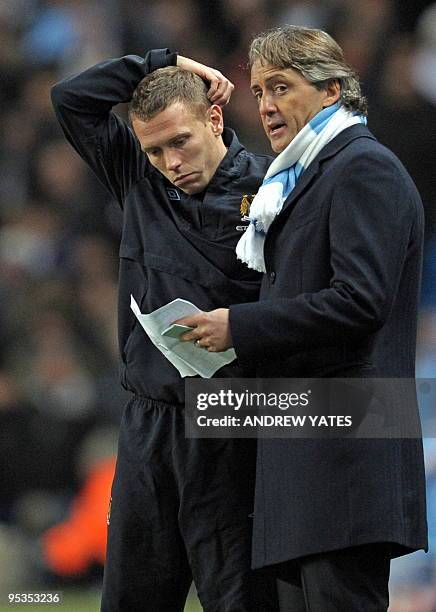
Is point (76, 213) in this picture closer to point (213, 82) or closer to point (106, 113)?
point (106, 113)

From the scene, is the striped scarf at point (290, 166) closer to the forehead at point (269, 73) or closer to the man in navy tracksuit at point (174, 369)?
the forehead at point (269, 73)

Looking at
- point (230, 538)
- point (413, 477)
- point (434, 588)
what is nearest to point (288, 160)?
point (413, 477)

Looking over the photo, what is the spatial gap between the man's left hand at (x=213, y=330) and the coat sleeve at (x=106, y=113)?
0.59 meters

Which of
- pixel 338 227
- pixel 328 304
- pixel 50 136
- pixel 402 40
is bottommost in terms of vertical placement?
pixel 328 304

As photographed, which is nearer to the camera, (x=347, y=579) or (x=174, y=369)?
(x=347, y=579)

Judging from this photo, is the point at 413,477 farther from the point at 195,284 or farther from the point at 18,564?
the point at 18,564

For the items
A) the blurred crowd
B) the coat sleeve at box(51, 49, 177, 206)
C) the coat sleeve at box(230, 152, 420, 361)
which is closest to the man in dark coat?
the coat sleeve at box(230, 152, 420, 361)

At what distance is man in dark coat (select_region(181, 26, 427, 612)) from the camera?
208cm

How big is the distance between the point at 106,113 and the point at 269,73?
1.88 ft

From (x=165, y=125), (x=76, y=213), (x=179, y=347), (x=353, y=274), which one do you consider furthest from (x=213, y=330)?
(x=76, y=213)

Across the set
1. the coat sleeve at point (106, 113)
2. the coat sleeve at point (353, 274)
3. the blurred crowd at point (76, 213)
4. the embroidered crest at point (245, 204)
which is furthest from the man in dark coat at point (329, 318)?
the blurred crowd at point (76, 213)

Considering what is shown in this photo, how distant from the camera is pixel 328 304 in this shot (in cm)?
207

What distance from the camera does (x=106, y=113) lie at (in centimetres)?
269

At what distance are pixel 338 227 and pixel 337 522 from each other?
0.56 metres
